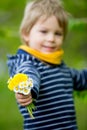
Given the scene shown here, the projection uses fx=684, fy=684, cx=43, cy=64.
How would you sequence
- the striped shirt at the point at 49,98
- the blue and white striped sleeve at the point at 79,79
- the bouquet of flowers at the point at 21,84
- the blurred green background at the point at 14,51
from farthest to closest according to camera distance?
the blurred green background at the point at 14,51
the blue and white striped sleeve at the point at 79,79
the striped shirt at the point at 49,98
the bouquet of flowers at the point at 21,84

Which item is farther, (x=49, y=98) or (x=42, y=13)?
(x=42, y=13)

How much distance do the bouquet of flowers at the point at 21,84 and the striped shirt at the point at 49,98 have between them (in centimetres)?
48

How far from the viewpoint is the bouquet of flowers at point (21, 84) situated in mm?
3975

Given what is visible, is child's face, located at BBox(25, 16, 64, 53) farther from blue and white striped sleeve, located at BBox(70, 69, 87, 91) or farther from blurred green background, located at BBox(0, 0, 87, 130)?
blurred green background, located at BBox(0, 0, 87, 130)

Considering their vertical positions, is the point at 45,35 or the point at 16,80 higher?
the point at 45,35

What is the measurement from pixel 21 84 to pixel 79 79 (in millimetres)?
1186

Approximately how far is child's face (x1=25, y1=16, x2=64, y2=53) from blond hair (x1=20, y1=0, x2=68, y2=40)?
36mm

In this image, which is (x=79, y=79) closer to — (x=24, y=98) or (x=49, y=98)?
(x=49, y=98)

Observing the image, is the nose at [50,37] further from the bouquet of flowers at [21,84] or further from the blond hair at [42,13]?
the bouquet of flowers at [21,84]

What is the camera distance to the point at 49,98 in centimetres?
466

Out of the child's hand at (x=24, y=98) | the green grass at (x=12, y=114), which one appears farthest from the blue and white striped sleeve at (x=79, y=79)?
the green grass at (x=12, y=114)

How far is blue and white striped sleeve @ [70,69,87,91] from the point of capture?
5062 mm

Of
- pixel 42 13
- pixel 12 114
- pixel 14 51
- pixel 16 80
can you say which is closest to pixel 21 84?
pixel 16 80

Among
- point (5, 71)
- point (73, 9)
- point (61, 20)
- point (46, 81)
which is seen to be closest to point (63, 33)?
point (61, 20)
